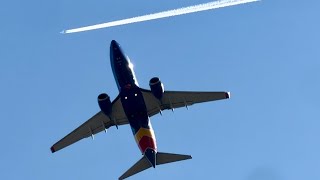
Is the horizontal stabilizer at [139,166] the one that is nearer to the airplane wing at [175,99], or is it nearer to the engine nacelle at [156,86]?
the airplane wing at [175,99]

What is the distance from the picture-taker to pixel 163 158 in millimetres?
88312

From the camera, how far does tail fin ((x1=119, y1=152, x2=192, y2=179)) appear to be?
287 ft

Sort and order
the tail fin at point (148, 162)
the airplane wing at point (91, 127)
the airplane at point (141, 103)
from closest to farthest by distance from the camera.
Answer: the tail fin at point (148, 162)
the airplane at point (141, 103)
the airplane wing at point (91, 127)

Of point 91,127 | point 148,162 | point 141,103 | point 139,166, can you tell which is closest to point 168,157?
point 148,162

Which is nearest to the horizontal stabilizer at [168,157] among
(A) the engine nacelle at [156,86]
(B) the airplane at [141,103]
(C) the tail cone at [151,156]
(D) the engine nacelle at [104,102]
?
(B) the airplane at [141,103]

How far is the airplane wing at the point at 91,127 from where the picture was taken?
93.7m

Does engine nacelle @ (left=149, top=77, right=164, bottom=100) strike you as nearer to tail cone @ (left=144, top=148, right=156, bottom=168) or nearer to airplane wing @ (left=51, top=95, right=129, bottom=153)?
tail cone @ (left=144, top=148, right=156, bottom=168)

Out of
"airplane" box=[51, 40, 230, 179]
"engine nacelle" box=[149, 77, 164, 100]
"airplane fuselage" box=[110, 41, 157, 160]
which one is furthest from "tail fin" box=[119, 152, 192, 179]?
"engine nacelle" box=[149, 77, 164, 100]

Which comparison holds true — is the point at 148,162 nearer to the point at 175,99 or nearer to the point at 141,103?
the point at 141,103

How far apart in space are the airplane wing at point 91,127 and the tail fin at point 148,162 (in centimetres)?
679

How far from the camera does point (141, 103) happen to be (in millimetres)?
88562

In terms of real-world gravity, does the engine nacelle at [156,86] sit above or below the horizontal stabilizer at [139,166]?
above

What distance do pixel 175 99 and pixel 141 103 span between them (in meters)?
4.84

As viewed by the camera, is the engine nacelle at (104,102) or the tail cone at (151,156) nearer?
the tail cone at (151,156)
